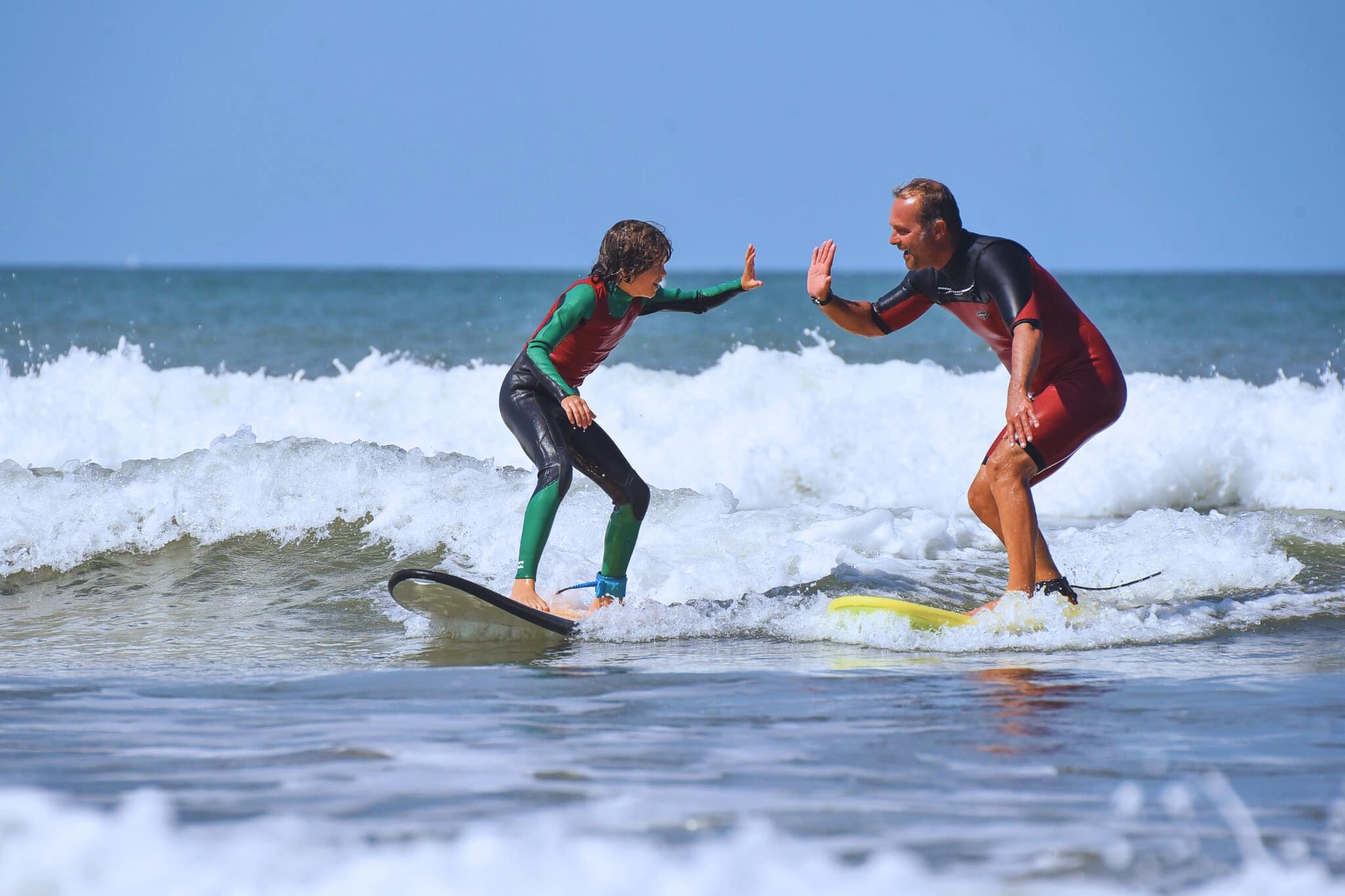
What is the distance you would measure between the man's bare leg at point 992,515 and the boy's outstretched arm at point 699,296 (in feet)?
4.15

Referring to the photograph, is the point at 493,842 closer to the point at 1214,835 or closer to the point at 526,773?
the point at 526,773

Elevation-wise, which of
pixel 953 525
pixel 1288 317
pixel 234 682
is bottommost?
pixel 234 682

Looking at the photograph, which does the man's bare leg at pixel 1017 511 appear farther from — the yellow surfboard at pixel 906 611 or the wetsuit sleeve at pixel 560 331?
the wetsuit sleeve at pixel 560 331

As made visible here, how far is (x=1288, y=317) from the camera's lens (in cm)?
3011

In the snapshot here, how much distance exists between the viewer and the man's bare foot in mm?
5691

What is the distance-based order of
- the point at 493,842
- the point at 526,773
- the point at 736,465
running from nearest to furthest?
the point at 493,842 → the point at 526,773 → the point at 736,465

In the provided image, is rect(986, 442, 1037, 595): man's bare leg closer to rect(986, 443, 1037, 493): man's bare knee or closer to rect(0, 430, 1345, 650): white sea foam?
rect(986, 443, 1037, 493): man's bare knee

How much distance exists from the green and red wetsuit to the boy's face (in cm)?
5

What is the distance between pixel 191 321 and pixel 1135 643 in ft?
82.9

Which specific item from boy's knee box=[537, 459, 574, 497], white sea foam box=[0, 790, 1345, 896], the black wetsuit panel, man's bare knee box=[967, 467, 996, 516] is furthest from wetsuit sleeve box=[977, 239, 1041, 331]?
white sea foam box=[0, 790, 1345, 896]

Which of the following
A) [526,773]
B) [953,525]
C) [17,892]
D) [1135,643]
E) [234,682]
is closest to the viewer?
[17,892]

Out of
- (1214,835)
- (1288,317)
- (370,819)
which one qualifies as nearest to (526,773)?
(370,819)

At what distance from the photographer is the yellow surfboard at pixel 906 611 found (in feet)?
17.9

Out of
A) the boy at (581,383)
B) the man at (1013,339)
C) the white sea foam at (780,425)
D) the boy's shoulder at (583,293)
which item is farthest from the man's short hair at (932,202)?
the white sea foam at (780,425)
